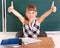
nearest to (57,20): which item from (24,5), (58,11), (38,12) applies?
(58,11)

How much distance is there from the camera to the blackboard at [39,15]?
303 centimetres

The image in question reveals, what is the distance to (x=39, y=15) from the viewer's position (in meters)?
3.05

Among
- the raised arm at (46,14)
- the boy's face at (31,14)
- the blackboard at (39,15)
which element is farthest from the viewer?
the blackboard at (39,15)

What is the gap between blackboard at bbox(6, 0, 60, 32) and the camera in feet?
9.93

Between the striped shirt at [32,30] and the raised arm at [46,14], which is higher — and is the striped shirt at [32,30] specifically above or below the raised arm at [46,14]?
below

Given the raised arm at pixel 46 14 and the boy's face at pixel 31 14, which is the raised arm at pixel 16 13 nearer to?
the boy's face at pixel 31 14

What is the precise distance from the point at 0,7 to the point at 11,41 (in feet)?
3.16

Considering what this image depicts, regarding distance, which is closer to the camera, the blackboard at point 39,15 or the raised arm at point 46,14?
the raised arm at point 46,14

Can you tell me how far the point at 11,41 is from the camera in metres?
2.24

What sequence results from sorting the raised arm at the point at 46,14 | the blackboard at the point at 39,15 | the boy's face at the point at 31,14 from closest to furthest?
the boy's face at the point at 31,14
the raised arm at the point at 46,14
the blackboard at the point at 39,15

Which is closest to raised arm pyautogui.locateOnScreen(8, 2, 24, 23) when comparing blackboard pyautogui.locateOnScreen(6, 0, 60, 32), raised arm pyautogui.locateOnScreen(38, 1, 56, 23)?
blackboard pyautogui.locateOnScreen(6, 0, 60, 32)

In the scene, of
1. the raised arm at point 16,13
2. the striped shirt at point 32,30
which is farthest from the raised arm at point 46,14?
the raised arm at point 16,13

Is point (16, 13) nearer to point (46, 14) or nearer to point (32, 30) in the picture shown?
point (32, 30)

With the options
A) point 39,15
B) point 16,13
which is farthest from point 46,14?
point 16,13
